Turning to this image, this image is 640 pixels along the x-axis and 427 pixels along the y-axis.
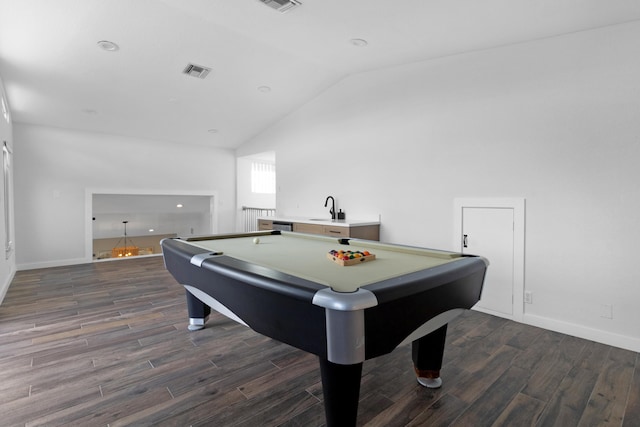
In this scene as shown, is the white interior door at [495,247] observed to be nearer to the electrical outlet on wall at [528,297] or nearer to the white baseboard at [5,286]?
the electrical outlet on wall at [528,297]

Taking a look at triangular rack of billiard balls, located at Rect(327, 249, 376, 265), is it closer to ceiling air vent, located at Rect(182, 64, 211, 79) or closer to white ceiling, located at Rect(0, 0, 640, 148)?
white ceiling, located at Rect(0, 0, 640, 148)

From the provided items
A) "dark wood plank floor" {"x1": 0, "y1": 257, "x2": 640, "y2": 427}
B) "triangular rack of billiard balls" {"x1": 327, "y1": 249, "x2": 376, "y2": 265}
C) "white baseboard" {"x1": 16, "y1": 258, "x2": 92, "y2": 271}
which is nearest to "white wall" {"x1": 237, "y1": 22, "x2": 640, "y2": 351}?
"dark wood plank floor" {"x1": 0, "y1": 257, "x2": 640, "y2": 427}

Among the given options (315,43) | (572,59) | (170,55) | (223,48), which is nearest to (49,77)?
(170,55)

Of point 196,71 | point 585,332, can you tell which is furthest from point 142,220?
point 585,332

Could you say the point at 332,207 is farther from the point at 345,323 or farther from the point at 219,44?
the point at 345,323

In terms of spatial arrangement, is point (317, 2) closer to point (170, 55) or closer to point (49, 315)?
point (170, 55)

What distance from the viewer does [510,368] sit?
213 cm

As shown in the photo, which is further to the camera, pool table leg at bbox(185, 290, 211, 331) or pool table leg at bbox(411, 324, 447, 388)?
pool table leg at bbox(185, 290, 211, 331)

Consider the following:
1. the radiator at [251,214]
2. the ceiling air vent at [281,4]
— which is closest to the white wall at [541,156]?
the ceiling air vent at [281,4]

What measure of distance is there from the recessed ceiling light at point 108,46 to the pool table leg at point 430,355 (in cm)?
379

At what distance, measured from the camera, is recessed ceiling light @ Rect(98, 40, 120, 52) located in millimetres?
3172

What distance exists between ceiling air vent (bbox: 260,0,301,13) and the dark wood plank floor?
8.83 feet

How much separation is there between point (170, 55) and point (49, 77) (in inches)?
56.6

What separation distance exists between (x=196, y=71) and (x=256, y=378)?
3.51m
